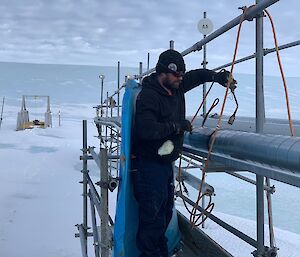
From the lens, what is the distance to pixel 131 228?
2076 millimetres

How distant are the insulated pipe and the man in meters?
0.24

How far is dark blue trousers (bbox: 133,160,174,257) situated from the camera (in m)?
1.98

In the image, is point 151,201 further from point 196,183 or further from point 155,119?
point 155,119

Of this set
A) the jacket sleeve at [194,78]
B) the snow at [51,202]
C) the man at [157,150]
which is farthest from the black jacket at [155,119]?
the snow at [51,202]

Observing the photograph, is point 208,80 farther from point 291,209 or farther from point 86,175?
point 291,209

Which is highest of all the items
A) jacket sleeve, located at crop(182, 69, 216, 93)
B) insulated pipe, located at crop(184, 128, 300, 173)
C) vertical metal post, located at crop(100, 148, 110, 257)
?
jacket sleeve, located at crop(182, 69, 216, 93)

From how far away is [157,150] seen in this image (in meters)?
1.98

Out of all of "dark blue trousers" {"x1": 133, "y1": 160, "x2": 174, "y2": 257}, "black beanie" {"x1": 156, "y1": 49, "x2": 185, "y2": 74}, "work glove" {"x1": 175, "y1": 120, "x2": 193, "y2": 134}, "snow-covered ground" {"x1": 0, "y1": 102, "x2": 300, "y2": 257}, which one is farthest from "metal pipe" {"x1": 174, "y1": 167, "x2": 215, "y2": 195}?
"snow-covered ground" {"x1": 0, "y1": 102, "x2": 300, "y2": 257}

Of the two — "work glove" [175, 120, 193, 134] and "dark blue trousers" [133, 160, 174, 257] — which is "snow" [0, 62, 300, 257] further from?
"work glove" [175, 120, 193, 134]

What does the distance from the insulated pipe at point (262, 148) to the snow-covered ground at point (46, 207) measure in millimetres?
3670

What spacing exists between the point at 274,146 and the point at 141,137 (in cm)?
76

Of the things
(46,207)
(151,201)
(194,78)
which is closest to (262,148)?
(151,201)

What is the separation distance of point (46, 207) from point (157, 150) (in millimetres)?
5776

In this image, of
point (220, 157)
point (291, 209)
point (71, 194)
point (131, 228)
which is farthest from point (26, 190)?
point (220, 157)
